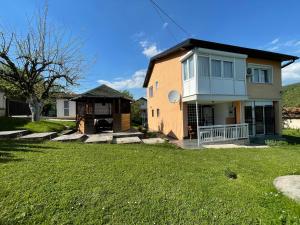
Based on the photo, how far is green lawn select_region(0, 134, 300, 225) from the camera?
3350 millimetres

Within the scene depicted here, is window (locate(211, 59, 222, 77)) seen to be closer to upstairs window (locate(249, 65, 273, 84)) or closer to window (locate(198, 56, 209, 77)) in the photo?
window (locate(198, 56, 209, 77))

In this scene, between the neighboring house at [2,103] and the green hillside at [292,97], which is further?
the green hillside at [292,97]

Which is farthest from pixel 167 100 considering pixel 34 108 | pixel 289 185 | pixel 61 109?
pixel 61 109

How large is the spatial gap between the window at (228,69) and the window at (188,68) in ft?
6.63

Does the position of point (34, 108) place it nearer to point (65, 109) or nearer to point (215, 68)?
point (65, 109)

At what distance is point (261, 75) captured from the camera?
1437 centimetres

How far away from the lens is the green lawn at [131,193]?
3.35 metres

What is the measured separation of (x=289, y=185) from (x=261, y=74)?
462 inches

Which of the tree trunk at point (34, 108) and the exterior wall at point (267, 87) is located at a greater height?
the exterior wall at point (267, 87)

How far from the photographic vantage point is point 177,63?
13414mm

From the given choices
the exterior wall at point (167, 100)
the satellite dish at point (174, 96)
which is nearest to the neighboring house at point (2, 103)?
the exterior wall at point (167, 100)

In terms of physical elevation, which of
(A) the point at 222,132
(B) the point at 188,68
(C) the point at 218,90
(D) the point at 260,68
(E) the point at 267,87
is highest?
(D) the point at 260,68

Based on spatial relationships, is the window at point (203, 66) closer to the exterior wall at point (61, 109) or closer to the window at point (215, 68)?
the window at point (215, 68)

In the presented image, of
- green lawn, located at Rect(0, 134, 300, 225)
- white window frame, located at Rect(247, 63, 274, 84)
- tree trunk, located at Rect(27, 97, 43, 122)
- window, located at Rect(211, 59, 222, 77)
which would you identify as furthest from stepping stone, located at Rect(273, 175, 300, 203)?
tree trunk, located at Rect(27, 97, 43, 122)
